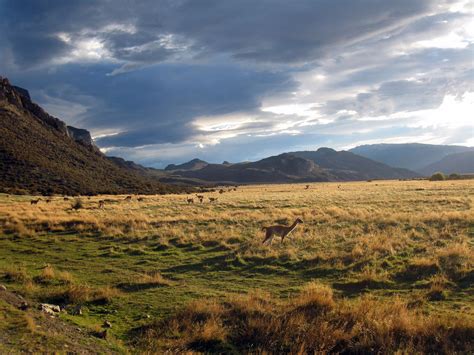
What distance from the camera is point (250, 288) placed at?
11.4 m

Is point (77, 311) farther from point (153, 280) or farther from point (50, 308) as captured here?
point (153, 280)

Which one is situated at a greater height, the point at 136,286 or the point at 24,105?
the point at 24,105

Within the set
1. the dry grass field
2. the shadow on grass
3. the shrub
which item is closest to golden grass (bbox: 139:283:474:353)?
the dry grass field

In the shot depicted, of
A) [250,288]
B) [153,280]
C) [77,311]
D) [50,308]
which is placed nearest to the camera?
[50,308]

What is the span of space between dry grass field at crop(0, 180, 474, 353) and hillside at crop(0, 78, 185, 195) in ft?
141

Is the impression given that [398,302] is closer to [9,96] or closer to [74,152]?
[74,152]

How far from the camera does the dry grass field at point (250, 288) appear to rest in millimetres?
7828

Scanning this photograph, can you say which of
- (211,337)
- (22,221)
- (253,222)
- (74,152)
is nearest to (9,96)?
(74,152)

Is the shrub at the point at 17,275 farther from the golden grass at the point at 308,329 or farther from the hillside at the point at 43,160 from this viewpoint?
the hillside at the point at 43,160

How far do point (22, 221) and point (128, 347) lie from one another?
20.7 metres

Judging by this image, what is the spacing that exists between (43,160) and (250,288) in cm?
6588

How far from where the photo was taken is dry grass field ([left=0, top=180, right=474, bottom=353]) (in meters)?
7.83

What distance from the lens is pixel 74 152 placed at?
80.4 metres

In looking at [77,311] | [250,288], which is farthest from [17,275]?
[250,288]
